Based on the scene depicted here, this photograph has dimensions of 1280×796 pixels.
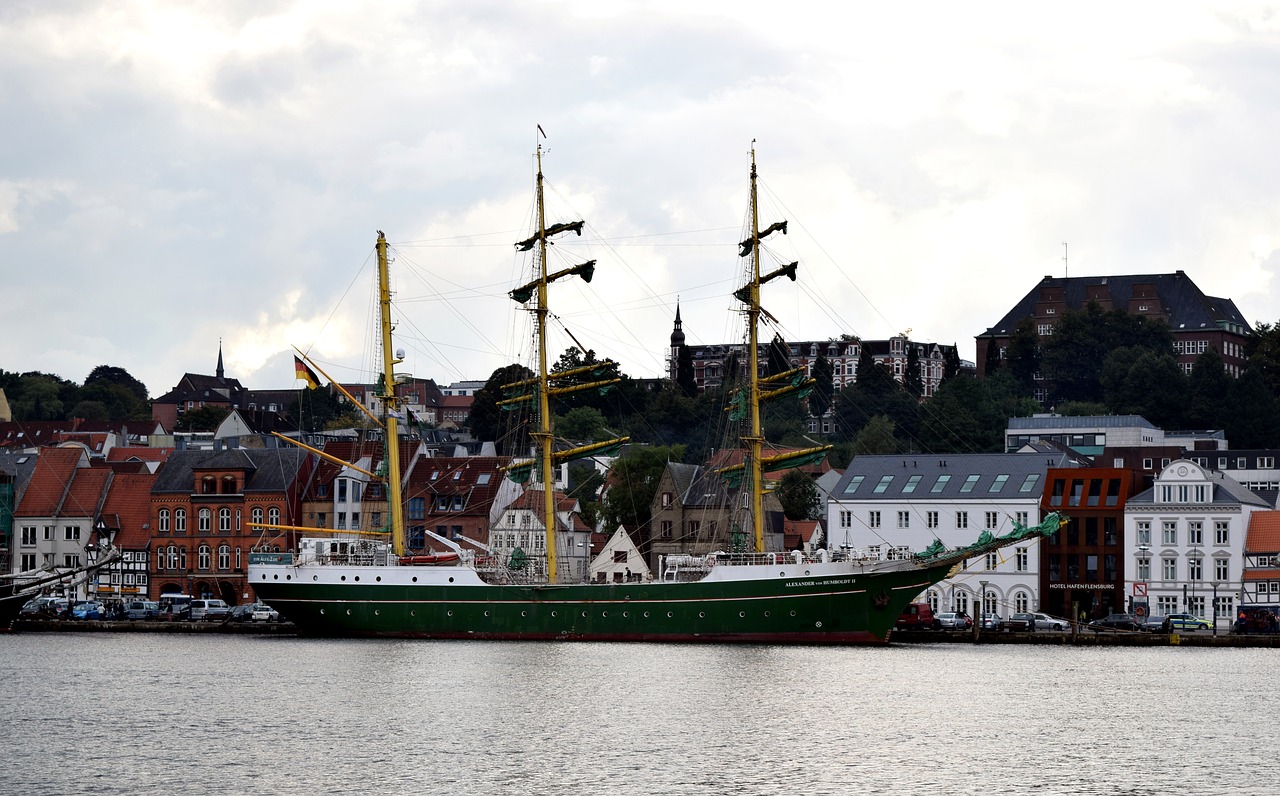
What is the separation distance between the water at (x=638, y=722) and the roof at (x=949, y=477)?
26661 millimetres

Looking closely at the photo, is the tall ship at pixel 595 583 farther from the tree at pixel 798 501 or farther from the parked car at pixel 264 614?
the tree at pixel 798 501

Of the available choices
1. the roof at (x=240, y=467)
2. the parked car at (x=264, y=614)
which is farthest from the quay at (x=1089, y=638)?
the roof at (x=240, y=467)

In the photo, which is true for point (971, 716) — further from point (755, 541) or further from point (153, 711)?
point (755, 541)

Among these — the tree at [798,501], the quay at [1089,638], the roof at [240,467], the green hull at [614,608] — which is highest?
the roof at [240,467]

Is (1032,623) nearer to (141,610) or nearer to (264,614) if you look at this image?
(264,614)

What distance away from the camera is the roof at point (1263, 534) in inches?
4205

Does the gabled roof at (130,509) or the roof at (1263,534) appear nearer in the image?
the roof at (1263,534)

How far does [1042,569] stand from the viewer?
111 meters

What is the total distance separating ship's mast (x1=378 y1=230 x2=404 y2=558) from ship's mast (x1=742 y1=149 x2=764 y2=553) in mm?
17930

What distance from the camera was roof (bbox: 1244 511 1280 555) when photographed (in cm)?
10681

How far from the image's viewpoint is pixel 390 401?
101 metres

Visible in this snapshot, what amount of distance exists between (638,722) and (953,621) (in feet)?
147

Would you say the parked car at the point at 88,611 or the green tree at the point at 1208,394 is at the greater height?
the green tree at the point at 1208,394

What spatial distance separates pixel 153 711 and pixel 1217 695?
35.8m
